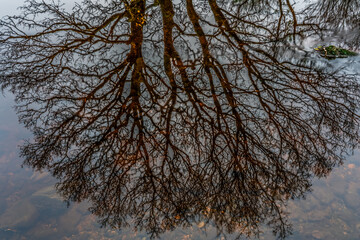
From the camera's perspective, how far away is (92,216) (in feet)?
13.1

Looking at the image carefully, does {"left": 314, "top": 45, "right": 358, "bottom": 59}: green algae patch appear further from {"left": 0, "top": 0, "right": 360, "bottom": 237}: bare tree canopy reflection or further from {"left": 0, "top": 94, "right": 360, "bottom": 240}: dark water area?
{"left": 0, "top": 94, "right": 360, "bottom": 240}: dark water area

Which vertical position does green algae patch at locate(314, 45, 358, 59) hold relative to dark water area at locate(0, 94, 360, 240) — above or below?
above

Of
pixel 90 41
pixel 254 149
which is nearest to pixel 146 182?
pixel 254 149

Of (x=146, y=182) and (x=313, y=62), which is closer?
(x=146, y=182)

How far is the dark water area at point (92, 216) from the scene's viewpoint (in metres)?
3.55

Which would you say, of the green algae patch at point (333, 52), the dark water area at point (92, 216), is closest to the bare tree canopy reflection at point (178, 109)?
the dark water area at point (92, 216)

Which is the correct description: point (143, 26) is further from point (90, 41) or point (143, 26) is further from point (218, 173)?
point (218, 173)

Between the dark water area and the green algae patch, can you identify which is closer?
the dark water area

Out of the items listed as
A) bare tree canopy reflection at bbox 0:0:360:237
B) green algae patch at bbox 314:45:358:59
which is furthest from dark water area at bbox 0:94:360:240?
green algae patch at bbox 314:45:358:59

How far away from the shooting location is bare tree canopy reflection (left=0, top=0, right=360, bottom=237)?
3.88m

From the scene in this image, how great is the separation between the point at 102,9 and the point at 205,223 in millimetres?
6688

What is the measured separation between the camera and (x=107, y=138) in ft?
14.8

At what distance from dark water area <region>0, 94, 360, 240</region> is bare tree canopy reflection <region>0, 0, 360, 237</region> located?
0.19 m

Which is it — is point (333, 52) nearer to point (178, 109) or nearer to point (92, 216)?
point (178, 109)
